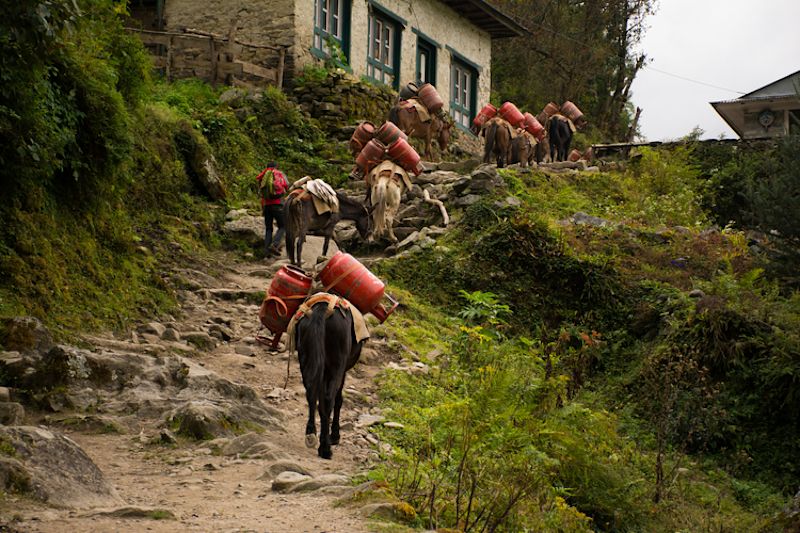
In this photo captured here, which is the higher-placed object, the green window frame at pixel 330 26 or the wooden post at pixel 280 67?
the green window frame at pixel 330 26

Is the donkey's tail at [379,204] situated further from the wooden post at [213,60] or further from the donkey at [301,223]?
the wooden post at [213,60]

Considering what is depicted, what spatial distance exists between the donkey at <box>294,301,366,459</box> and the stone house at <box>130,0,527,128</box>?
52.5 ft

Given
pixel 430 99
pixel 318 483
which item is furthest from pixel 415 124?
pixel 318 483

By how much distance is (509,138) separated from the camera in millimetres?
22641

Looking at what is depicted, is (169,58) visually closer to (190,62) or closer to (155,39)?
(190,62)

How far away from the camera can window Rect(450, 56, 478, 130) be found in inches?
1273

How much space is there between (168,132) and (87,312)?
755 centimetres

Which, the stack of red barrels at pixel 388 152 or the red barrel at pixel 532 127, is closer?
the stack of red barrels at pixel 388 152

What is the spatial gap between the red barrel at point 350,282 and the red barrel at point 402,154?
8904 mm

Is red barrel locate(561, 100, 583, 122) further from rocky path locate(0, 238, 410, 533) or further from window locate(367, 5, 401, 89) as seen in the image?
rocky path locate(0, 238, 410, 533)

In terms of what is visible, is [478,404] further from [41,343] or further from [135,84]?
[135,84]

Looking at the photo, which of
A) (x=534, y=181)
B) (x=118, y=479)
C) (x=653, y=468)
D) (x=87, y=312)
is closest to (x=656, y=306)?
(x=653, y=468)

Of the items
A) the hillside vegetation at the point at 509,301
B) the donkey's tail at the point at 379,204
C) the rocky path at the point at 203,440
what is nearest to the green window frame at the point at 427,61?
the hillside vegetation at the point at 509,301

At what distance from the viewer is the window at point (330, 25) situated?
2502 cm
